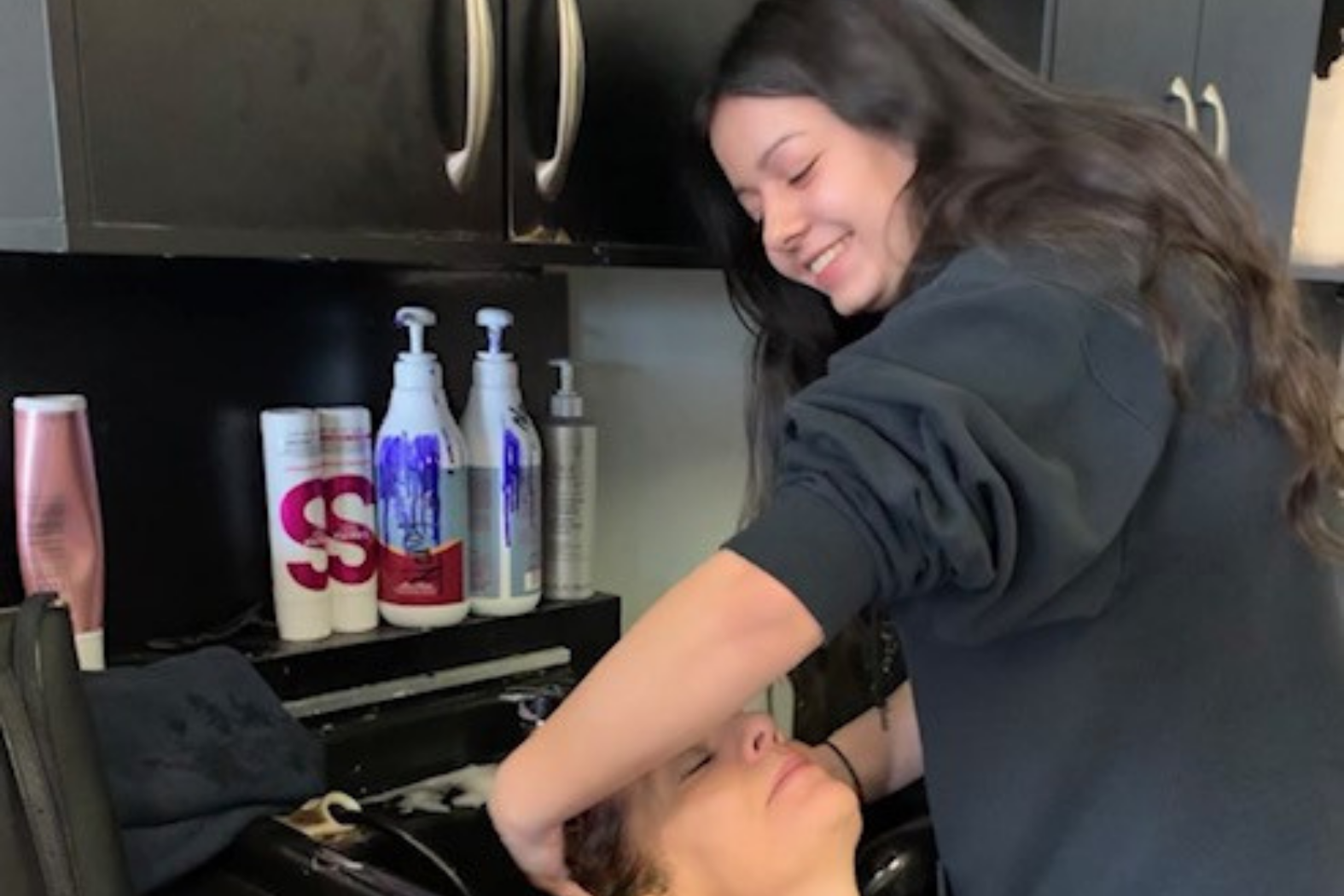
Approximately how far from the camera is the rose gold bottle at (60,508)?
0.99 meters

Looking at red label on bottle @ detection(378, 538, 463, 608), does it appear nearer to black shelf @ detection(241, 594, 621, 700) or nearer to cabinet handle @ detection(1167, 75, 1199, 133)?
black shelf @ detection(241, 594, 621, 700)

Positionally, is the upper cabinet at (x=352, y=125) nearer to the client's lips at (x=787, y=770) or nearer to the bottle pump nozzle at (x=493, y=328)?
the bottle pump nozzle at (x=493, y=328)

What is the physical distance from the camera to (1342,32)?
6.35 feet

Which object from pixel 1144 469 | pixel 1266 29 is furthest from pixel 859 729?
pixel 1266 29

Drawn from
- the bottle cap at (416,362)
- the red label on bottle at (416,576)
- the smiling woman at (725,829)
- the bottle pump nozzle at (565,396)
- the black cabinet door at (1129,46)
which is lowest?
the smiling woman at (725,829)

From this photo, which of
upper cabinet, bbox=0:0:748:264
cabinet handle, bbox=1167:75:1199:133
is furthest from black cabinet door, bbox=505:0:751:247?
cabinet handle, bbox=1167:75:1199:133

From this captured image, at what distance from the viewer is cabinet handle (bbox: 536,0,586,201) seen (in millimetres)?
989

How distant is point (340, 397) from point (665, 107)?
44cm

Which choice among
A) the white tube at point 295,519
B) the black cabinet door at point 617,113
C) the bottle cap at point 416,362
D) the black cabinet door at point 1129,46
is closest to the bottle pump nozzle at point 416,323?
the bottle cap at point 416,362

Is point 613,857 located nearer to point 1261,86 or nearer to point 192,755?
point 192,755

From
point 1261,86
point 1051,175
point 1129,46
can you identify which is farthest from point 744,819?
point 1261,86

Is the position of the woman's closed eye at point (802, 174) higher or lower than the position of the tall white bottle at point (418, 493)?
higher

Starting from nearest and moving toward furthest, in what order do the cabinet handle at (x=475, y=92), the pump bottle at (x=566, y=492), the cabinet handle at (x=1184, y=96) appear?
the cabinet handle at (x=475, y=92)
the pump bottle at (x=566, y=492)
the cabinet handle at (x=1184, y=96)

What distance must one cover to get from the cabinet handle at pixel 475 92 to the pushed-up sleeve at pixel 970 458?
0.37 meters
